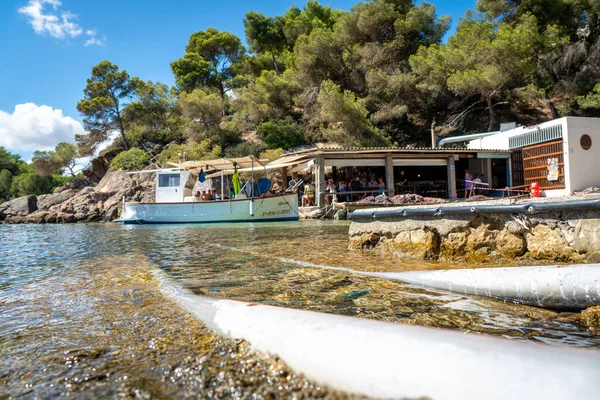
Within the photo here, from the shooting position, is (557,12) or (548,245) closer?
(548,245)

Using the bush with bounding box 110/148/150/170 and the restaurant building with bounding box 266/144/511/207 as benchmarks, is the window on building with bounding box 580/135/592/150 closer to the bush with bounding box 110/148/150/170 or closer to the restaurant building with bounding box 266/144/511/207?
the restaurant building with bounding box 266/144/511/207

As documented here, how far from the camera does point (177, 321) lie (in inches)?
104

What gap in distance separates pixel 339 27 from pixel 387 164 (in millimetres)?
20718

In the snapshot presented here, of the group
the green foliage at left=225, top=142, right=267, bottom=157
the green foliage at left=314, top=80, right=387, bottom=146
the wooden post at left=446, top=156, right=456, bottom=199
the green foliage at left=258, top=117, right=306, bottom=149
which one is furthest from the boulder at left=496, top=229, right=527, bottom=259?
the green foliage at left=258, top=117, right=306, bottom=149

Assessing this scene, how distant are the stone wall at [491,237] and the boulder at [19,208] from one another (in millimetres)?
33797

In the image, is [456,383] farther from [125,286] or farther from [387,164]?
[387,164]

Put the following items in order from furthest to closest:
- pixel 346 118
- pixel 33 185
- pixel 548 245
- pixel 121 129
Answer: pixel 33 185 < pixel 121 129 < pixel 346 118 < pixel 548 245

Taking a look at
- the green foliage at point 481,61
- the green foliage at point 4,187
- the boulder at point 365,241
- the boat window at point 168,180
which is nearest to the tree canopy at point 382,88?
the green foliage at point 481,61

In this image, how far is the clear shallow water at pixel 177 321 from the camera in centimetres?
173

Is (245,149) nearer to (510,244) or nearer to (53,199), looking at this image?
(53,199)

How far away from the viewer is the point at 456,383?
3.98 ft

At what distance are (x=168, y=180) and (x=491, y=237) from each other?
669 inches

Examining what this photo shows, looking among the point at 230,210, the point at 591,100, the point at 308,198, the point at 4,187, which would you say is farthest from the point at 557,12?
the point at 4,187

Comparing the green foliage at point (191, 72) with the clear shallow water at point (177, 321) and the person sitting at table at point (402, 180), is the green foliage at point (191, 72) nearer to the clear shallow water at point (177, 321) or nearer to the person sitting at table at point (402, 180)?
the person sitting at table at point (402, 180)
